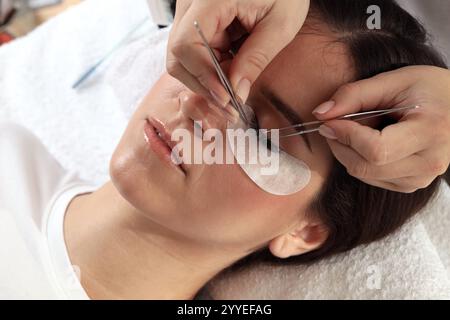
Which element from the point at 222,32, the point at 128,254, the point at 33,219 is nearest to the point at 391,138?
the point at 222,32

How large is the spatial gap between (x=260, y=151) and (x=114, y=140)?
22.0 inches

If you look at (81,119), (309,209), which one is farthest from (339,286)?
(81,119)

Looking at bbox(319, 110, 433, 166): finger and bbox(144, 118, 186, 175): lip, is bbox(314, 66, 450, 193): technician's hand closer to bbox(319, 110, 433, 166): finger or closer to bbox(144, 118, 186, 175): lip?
bbox(319, 110, 433, 166): finger

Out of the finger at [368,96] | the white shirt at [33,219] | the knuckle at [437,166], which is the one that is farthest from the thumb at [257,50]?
the white shirt at [33,219]

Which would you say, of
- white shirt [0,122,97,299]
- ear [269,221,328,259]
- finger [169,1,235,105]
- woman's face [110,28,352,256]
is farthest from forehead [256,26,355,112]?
white shirt [0,122,97,299]

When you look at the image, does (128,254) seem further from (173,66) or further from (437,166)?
(437,166)

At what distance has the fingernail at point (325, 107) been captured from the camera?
0.65 m

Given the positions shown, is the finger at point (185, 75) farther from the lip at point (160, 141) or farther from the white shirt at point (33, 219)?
the white shirt at point (33, 219)

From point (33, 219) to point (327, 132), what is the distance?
0.55 meters

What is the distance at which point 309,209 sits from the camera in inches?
30.8

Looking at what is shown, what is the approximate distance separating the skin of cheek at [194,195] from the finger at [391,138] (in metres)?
0.13

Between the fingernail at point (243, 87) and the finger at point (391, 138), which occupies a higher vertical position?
the fingernail at point (243, 87)
